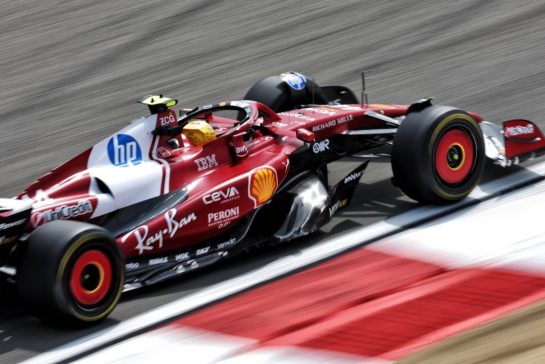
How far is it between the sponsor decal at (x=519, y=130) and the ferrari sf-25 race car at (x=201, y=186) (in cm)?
1

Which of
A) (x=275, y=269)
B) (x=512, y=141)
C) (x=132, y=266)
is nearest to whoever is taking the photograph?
(x=132, y=266)

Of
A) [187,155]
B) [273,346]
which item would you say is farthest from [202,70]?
[273,346]

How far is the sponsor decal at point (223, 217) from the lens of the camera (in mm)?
7883

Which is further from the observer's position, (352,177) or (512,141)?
(512,141)

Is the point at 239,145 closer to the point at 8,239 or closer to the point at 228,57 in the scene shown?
the point at 8,239

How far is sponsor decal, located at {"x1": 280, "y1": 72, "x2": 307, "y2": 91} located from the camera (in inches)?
387

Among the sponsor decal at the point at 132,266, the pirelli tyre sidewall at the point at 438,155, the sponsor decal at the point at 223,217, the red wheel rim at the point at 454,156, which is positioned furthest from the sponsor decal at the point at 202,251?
the red wheel rim at the point at 454,156

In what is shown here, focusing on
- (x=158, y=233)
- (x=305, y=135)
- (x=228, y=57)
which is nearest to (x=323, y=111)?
(x=305, y=135)

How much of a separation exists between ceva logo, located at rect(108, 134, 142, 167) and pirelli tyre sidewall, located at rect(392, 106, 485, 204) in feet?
6.57

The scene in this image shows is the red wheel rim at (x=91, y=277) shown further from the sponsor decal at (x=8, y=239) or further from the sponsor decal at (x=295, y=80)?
the sponsor decal at (x=295, y=80)

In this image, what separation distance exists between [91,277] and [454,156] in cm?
314

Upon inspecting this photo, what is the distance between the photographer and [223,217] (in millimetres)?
7957

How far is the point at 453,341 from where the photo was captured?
17.9 feet

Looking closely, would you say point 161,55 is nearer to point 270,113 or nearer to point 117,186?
point 270,113
